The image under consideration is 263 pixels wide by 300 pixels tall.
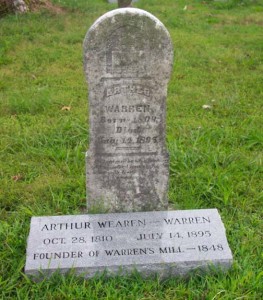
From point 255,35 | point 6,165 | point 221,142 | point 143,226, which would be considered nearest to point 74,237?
point 143,226

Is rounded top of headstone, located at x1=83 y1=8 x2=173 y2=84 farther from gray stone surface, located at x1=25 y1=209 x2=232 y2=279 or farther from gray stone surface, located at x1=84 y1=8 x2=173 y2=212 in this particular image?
gray stone surface, located at x1=25 y1=209 x2=232 y2=279

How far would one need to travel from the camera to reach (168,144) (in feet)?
15.7

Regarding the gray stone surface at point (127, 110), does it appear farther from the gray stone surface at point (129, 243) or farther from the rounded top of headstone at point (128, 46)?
the gray stone surface at point (129, 243)

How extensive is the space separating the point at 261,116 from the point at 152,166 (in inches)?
89.7

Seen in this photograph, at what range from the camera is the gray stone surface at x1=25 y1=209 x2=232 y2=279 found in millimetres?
3107

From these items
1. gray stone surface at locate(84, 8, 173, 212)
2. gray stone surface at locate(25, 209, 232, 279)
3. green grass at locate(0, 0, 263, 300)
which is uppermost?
gray stone surface at locate(84, 8, 173, 212)

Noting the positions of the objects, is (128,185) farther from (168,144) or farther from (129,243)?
(168,144)

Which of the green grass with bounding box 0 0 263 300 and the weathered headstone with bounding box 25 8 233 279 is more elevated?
the weathered headstone with bounding box 25 8 233 279

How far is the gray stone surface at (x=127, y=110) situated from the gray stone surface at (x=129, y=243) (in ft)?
0.70

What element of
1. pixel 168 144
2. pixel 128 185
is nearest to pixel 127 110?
pixel 128 185

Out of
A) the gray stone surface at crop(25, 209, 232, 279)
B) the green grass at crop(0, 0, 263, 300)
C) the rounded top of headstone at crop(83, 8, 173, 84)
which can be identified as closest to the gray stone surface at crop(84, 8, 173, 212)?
the rounded top of headstone at crop(83, 8, 173, 84)

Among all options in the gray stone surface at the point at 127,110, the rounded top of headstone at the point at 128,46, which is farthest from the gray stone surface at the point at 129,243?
the rounded top of headstone at the point at 128,46

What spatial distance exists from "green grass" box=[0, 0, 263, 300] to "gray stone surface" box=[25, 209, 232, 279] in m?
0.09

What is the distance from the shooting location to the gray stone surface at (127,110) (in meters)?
3.18
